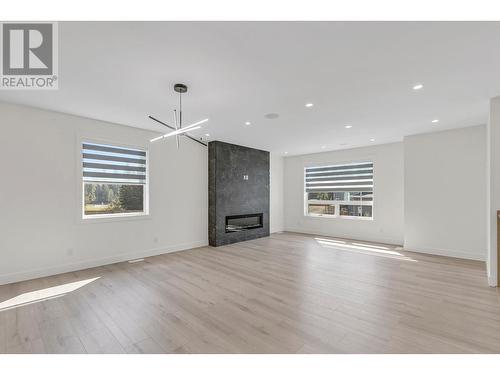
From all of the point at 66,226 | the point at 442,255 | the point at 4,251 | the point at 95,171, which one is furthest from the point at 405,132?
the point at 4,251

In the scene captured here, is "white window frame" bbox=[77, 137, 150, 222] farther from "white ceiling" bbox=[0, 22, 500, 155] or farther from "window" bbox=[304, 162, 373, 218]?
"window" bbox=[304, 162, 373, 218]

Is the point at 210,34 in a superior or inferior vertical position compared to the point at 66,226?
superior

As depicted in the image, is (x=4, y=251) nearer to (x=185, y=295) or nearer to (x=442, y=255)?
(x=185, y=295)

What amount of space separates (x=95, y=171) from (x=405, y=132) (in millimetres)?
6723

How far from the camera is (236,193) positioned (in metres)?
6.73

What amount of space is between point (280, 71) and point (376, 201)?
18.2 feet

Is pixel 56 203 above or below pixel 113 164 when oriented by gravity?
below

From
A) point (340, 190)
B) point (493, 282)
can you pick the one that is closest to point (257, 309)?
point (493, 282)

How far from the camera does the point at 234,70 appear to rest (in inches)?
104

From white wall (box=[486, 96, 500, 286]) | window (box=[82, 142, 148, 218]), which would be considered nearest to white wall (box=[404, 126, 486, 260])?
white wall (box=[486, 96, 500, 286])

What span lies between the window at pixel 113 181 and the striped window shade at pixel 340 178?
5.52 meters

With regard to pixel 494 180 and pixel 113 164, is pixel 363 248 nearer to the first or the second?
pixel 494 180

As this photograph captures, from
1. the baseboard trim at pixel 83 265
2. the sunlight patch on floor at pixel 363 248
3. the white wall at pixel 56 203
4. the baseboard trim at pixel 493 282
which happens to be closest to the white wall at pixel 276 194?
the sunlight patch on floor at pixel 363 248

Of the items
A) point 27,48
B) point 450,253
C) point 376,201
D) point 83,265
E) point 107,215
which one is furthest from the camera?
point 376,201
